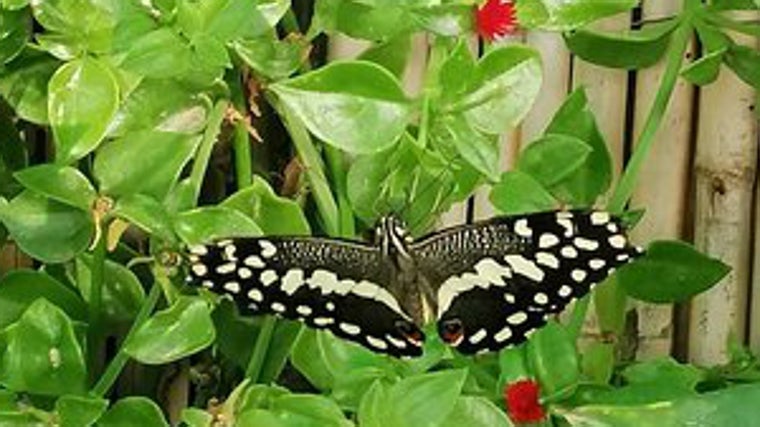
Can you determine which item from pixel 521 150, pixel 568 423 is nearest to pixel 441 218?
pixel 521 150

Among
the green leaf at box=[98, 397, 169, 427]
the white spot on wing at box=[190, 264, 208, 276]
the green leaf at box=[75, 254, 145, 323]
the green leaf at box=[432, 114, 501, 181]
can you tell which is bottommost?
the green leaf at box=[98, 397, 169, 427]

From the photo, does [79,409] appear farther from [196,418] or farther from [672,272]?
[672,272]

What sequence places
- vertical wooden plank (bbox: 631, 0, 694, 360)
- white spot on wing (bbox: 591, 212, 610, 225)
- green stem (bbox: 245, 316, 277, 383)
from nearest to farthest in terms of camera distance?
white spot on wing (bbox: 591, 212, 610, 225) < green stem (bbox: 245, 316, 277, 383) < vertical wooden plank (bbox: 631, 0, 694, 360)

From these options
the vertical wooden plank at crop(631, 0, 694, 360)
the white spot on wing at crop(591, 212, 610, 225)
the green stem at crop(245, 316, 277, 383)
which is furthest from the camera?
the vertical wooden plank at crop(631, 0, 694, 360)

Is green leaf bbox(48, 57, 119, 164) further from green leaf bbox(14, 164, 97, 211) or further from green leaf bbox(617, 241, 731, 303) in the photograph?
green leaf bbox(617, 241, 731, 303)

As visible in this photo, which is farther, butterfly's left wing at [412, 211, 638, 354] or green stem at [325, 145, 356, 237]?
green stem at [325, 145, 356, 237]

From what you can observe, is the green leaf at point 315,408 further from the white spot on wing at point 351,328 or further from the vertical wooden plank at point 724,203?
the vertical wooden plank at point 724,203

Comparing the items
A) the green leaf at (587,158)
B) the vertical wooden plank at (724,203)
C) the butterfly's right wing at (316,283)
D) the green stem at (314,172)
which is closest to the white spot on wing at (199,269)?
the butterfly's right wing at (316,283)

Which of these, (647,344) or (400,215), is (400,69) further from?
(647,344)

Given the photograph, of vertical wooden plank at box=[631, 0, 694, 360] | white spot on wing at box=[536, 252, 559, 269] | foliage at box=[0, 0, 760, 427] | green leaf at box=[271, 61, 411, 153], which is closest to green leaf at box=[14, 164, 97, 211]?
foliage at box=[0, 0, 760, 427]

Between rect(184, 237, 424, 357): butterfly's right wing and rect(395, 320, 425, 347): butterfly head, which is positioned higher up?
rect(184, 237, 424, 357): butterfly's right wing

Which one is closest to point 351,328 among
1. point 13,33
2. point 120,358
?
point 120,358
